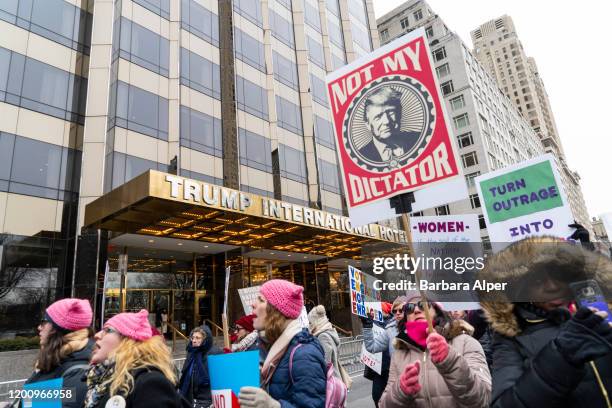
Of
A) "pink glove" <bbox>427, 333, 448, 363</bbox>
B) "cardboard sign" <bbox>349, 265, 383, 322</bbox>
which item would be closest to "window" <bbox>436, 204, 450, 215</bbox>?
"cardboard sign" <bbox>349, 265, 383, 322</bbox>

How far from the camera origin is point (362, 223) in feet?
11.7

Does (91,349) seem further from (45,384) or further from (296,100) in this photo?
(296,100)

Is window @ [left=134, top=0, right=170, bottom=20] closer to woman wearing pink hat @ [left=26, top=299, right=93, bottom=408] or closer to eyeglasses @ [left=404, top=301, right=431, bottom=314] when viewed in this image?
woman wearing pink hat @ [left=26, top=299, right=93, bottom=408]

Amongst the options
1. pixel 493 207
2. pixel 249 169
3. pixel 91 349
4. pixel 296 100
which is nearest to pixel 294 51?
pixel 296 100

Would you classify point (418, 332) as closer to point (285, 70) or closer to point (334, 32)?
point (285, 70)

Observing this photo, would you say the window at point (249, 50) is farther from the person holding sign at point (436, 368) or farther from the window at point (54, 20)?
the person holding sign at point (436, 368)

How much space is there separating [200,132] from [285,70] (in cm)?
1061

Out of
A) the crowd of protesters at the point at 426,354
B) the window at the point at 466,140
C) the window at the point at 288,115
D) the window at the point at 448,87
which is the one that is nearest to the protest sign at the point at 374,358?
the crowd of protesters at the point at 426,354

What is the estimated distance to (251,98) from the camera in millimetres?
26266

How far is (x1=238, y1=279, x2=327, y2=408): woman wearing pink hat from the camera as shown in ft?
8.18

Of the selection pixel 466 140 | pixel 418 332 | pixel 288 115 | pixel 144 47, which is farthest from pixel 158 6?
pixel 466 140

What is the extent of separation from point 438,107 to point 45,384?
3.63m

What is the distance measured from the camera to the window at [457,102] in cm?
5891

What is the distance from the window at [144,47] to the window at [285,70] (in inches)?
343
